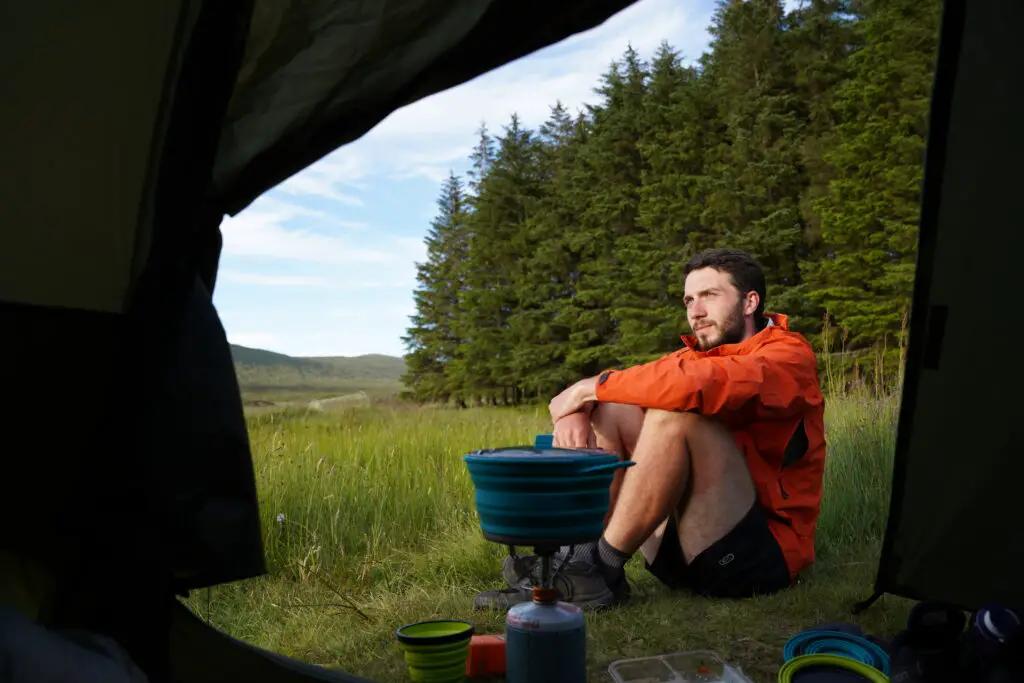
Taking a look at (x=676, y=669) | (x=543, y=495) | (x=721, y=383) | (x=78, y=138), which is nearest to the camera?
(x=78, y=138)

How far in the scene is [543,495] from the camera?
1.47 metres

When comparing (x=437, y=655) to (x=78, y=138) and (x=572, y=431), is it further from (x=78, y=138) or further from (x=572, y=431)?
(x=78, y=138)

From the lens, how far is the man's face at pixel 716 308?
2.37 m

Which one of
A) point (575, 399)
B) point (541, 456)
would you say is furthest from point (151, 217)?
point (575, 399)

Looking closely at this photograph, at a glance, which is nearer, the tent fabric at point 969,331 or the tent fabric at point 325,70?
the tent fabric at point 325,70

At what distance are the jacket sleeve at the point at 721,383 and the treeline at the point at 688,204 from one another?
320 inches

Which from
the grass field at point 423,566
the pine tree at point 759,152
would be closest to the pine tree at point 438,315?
the pine tree at point 759,152

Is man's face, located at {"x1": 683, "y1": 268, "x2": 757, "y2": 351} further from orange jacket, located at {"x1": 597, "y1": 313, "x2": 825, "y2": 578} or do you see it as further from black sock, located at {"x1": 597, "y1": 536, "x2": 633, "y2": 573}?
black sock, located at {"x1": 597, "y1": 536, "x2": 633, "y2": 573}

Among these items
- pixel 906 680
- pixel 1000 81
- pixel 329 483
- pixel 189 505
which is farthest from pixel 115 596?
pixel 329 483

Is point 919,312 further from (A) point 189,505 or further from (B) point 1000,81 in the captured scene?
(A) point 189,505

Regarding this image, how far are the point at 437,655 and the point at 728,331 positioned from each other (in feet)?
4.37

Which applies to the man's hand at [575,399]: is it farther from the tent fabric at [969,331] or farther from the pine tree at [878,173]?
the pine tree at [878,173]

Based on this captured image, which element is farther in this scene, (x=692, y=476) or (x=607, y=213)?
(x=607, y=213)

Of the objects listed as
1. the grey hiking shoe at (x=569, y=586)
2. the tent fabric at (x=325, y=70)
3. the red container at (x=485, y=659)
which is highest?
the tent fabric at (x=325, y=70)
